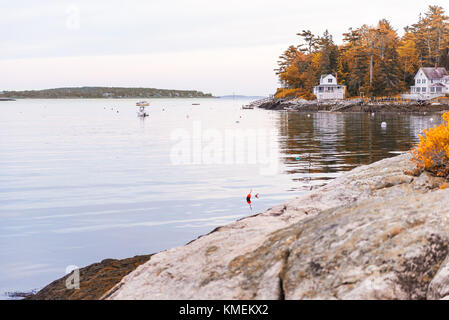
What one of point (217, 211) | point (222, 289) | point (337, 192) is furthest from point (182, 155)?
point (222, 289)

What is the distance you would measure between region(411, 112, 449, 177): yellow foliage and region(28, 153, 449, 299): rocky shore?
11.6 feet

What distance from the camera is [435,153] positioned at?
9492 millimetres

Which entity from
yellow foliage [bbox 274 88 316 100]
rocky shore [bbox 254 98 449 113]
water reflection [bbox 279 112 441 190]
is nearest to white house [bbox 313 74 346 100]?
rocky shore [bbox 254 98 449 113]

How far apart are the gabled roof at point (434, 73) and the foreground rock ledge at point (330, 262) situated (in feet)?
376

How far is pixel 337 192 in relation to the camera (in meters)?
10.3

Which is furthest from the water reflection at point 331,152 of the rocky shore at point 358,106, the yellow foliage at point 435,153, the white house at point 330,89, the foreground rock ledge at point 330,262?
the white house at point 330,89

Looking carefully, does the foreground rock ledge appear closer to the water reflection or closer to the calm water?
the calm water

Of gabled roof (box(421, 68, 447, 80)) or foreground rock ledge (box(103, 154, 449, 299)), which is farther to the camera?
gabled roof (box(421, 68, 447, 80))

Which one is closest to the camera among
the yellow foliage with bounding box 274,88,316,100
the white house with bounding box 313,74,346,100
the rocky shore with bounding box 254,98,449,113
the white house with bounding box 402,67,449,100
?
the rocky shore with bounding box 254,98,449,113

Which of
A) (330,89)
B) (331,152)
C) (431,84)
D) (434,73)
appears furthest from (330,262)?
(330,89)

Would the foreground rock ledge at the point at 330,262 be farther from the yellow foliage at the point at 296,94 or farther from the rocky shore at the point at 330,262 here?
the yellow foliage at the point at 296,94

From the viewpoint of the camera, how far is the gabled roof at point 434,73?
110 m

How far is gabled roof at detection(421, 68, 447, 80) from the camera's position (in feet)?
360
